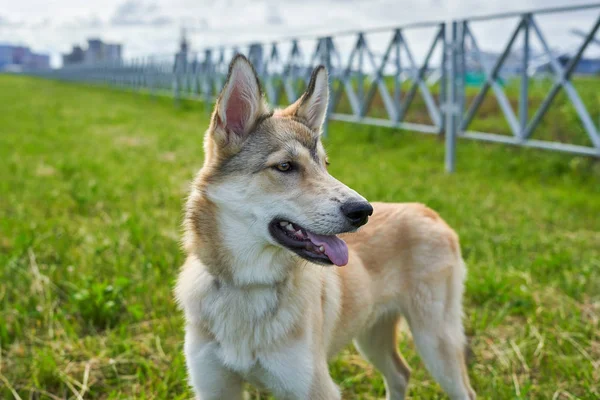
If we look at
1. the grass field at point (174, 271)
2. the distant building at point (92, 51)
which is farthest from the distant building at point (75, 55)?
the grass field at point (174, 271)

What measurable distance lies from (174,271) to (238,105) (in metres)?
2.02

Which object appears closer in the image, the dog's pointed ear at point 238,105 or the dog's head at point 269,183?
the dog's head at point 269,183

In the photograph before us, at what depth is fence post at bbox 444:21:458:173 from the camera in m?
Answer: 8.91

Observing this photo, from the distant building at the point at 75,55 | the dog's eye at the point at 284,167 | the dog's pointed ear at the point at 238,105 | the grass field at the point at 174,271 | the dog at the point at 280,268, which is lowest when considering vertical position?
the distant building at the point at 75,55

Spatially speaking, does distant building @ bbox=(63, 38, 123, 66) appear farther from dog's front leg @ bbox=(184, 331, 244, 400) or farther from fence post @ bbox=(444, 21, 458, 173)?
dog's front leg @ bbox=(184, 331, 244, 400)

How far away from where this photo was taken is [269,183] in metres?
2.62

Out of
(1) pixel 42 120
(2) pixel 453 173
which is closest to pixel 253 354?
(2) pixel 453 173

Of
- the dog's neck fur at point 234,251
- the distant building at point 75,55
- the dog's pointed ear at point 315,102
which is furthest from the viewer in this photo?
the distant building at point 75,55

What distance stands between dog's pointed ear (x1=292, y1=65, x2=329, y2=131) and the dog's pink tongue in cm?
71

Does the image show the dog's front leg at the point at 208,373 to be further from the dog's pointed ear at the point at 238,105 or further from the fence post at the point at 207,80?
the fence post at the point at 207,80

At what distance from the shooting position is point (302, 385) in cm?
247

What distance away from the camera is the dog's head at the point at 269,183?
8.07 feet

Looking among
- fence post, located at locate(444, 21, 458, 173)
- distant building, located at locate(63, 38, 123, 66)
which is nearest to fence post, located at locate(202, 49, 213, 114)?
fence post, located at locate(444, 21, 458, 173)

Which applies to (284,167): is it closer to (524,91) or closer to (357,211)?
(357,211)
